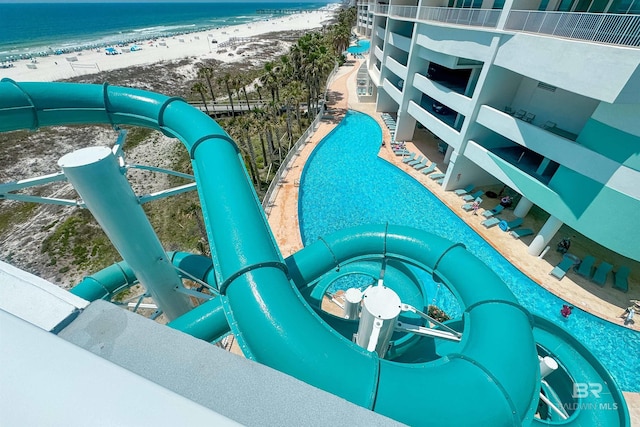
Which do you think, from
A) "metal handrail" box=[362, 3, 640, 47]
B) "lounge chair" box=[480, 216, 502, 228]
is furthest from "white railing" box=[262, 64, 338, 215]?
"metal handrail" box=[362, 3, 640, 47]

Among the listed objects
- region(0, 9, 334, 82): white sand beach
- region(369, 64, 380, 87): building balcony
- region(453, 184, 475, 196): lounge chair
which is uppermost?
region(369, 64, 380, 87): building balcony

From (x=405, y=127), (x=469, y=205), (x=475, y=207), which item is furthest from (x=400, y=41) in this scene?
(x=475, y=207)

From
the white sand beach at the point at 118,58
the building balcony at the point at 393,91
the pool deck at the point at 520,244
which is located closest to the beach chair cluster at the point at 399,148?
the pool deck at the point at 520,244

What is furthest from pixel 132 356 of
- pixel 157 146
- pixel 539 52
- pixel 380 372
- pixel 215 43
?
pixel 215 43

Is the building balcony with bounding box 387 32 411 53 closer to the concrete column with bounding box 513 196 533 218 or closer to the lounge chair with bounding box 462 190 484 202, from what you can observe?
the lounge chair with bounding box 462 190 484 202

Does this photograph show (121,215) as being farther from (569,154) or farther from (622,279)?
(622,279)

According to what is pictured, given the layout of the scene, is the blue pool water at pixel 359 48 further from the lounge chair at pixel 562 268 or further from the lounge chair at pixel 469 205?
the lounge chair at pixel 562 268
